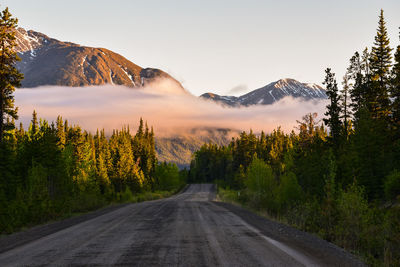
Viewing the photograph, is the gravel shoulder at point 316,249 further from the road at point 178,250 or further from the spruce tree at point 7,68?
the spruce tree at point 7,68

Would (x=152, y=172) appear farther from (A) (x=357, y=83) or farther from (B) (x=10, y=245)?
(B) (x=10, y=245)

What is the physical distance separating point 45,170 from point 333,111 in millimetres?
35209

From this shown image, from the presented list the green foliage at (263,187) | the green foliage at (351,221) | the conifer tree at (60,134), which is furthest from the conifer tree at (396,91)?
the conifer tree at (60,134)

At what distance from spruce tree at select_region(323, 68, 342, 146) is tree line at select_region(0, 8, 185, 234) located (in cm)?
3009

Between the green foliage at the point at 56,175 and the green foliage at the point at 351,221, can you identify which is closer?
the green foliage at the point at 351,221

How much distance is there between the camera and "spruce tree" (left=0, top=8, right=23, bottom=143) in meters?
30.5

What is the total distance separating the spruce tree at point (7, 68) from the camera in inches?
1200

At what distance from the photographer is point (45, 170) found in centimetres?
2938

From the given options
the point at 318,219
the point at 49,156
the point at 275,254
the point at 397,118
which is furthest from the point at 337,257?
the point at 49,156

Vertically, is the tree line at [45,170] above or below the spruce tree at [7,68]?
below

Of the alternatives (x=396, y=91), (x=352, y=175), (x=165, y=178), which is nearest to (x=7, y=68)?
(x=352, y=175)

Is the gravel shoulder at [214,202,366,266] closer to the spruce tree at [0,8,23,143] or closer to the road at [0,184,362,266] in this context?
the road at [0,184,362,266]

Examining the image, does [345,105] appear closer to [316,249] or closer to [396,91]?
[396,91]

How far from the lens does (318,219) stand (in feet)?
56.1
